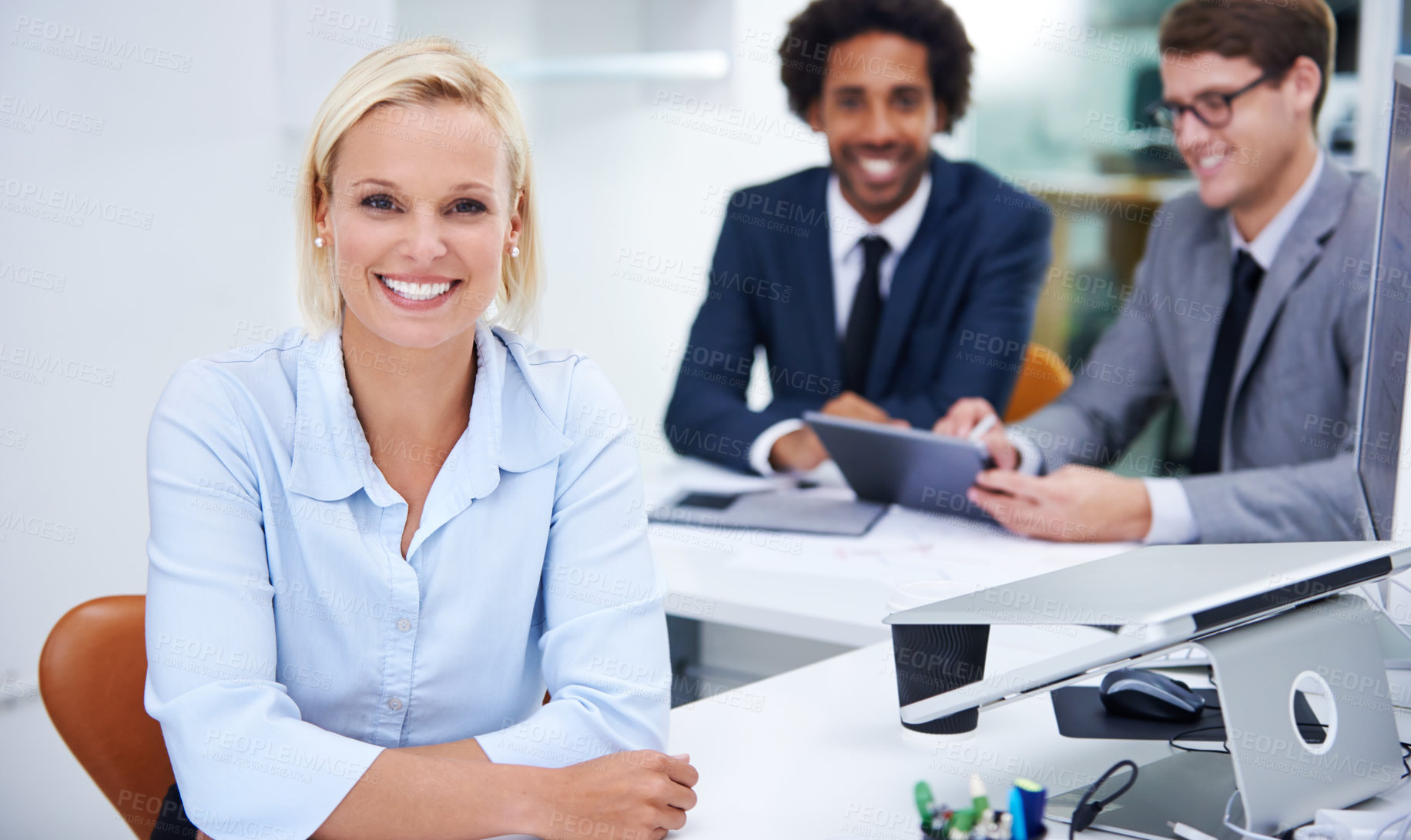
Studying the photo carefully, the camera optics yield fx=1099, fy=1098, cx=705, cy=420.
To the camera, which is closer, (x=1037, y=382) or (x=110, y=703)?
(x=110, y=703)

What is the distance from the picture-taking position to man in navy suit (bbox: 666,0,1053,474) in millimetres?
2764

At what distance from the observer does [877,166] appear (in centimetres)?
298

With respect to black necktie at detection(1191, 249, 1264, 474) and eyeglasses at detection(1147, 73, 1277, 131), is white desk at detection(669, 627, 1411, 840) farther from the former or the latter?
eyeglasses at detection(1147, 73, 1277, 131)

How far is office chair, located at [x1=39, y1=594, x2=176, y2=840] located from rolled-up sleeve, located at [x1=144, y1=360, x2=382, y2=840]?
20 centimetres

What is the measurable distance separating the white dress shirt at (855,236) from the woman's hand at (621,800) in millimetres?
2075

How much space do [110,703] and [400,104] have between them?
69cm

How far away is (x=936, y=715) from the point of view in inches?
36.6

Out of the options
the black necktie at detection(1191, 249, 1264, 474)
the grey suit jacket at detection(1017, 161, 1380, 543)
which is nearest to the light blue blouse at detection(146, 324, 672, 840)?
the grey suit jacket at detection(1017, 161, 1380, 543)

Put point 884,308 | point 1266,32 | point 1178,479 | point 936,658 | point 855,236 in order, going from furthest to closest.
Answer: point 855,236, point 884,308, point 1266,32, point 1178,479, point 936,658

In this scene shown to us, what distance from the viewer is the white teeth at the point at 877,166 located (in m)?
2.98

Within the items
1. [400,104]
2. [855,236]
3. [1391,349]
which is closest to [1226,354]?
[855,236]

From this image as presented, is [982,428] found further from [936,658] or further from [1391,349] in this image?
[936,658]

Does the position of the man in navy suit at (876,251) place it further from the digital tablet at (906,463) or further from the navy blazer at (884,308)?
the digital tablet at (906,463)

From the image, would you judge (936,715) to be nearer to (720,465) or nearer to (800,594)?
(800,594)
